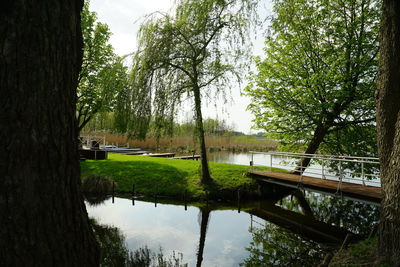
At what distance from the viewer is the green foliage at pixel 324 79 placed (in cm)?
1247

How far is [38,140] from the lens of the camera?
1855 millimetres

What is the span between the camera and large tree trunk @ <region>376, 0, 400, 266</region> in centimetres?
446

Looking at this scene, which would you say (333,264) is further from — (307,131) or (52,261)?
(307,131)

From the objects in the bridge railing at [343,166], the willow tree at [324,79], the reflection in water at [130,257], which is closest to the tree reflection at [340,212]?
the bridge railing at [343,166]

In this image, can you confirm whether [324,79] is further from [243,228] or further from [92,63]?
[92,63]

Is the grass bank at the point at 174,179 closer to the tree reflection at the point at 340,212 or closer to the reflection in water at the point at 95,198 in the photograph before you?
the reflection in water at the point at 95,198

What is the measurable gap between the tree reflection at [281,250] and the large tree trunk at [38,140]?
7025mm

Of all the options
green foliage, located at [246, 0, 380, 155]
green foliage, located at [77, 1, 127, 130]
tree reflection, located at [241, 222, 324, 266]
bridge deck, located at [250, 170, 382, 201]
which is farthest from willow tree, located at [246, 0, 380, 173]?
green foliage, located at [77, 1, 127, 130]

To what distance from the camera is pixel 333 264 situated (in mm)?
5484

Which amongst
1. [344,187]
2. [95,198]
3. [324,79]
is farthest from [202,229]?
[324,79]

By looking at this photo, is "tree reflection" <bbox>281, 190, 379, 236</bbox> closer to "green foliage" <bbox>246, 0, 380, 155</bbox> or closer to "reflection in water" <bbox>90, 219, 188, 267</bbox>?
"green foliage" <bbox>246, 0, 380, 155</bbox>

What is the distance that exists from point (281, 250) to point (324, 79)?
28.4 feet

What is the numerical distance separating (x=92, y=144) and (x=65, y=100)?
24.8 m

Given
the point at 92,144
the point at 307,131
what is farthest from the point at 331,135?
the point at 92,144
